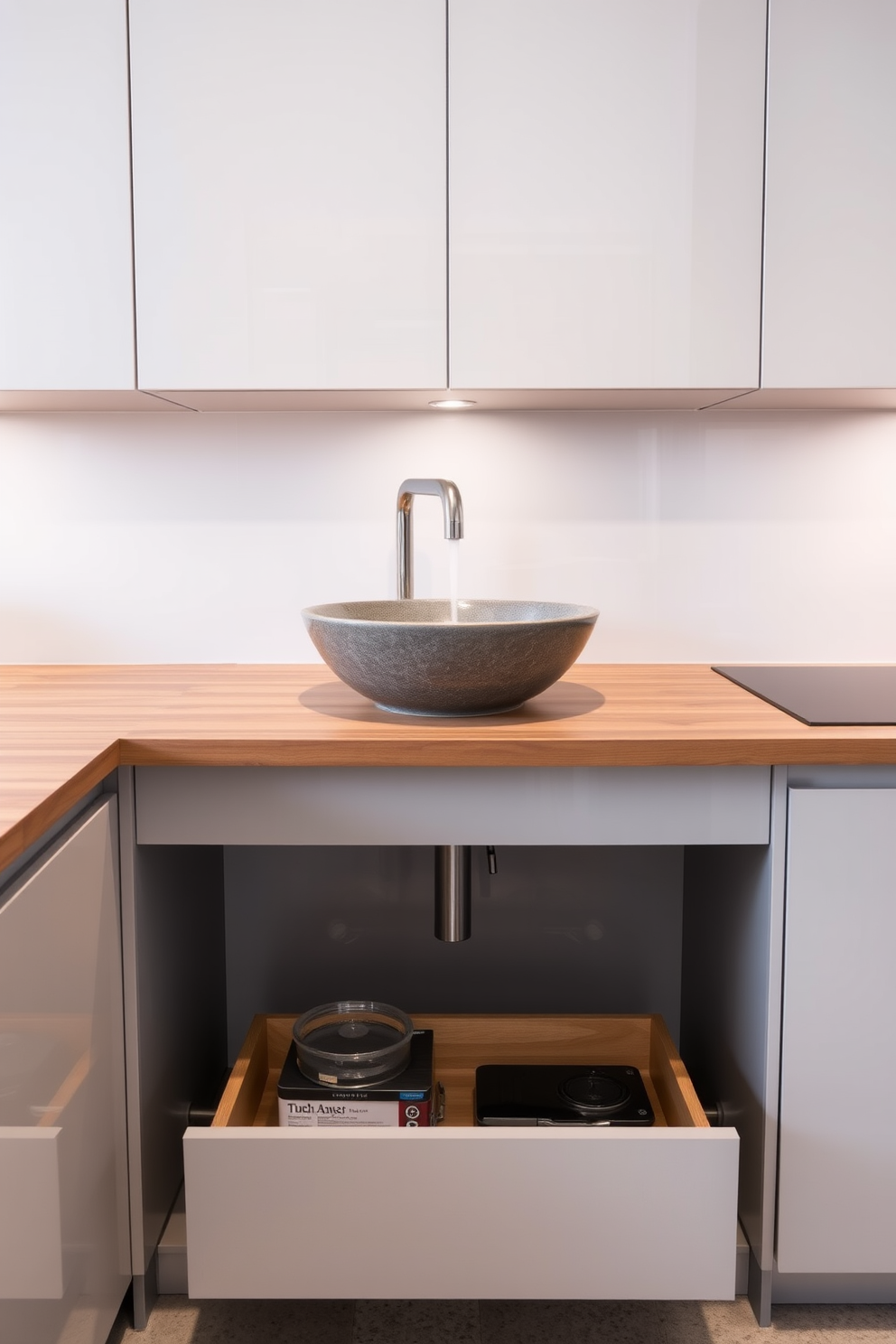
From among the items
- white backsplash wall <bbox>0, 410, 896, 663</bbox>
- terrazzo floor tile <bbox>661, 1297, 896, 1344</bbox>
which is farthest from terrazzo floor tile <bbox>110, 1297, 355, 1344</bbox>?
white backsplash wall <bbox>0, 410, 896, 663</bbox>

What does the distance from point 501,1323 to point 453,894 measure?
22.1 inches

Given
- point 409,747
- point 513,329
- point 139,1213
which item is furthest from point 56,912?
point 513,329

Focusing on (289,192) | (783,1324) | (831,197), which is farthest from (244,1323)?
(831,197)

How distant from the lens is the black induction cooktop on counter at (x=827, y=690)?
4.30 feet

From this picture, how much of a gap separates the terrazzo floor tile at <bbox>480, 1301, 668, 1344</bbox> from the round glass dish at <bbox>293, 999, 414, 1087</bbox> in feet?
1.11

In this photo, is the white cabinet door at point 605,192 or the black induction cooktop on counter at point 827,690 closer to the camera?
the black induction cooktop on counter at point 827,690

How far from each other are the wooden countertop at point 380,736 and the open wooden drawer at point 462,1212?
1.35ft

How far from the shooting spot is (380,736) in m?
1.22

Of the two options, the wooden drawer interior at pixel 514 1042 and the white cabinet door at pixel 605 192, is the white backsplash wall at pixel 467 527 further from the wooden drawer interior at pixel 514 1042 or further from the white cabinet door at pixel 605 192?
the wooden drawer interior at pixel 514 1042

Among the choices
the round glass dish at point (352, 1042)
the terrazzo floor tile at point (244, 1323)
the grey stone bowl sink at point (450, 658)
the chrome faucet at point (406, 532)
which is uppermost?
the chrome faucet at point (406, 532)

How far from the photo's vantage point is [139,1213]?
4.29ft

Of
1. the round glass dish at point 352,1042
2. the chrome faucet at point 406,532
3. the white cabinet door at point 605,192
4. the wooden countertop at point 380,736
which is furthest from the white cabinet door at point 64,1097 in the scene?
the white cabinet door at point 605,192

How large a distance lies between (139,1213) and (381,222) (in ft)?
4.39

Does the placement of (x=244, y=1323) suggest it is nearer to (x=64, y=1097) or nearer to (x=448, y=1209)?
(x=448, y=1209)
